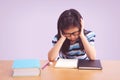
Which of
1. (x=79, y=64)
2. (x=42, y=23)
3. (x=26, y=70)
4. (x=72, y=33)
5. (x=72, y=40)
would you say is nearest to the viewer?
(x=26, y=70)

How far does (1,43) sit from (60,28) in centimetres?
138

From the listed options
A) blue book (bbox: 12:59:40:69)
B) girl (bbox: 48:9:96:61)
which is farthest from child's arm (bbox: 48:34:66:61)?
blue book (bbox: 12:59:40:69)

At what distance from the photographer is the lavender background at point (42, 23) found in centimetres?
321

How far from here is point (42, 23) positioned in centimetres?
325

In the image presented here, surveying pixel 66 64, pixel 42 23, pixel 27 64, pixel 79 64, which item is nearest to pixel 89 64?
pixel 79 64

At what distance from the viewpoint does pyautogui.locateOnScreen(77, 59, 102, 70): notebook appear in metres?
1.91

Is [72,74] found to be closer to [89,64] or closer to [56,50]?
[89,64]

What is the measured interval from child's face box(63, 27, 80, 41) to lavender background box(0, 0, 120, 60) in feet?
3.60

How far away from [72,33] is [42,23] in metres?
1.19

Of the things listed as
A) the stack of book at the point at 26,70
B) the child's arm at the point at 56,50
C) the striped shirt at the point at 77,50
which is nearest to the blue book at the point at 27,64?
the stack of book at the point at 26,70

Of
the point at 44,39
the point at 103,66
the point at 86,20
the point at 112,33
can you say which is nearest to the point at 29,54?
the point at 44,39

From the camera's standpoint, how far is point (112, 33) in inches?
A: 130

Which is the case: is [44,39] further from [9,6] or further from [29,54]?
[9,6]

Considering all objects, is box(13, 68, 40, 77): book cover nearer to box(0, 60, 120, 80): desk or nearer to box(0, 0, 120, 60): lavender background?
box(0, 60, 120, 80): desk
